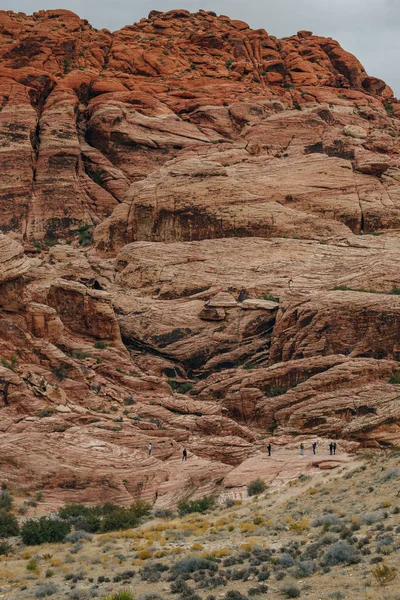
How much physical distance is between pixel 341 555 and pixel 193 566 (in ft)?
15.3

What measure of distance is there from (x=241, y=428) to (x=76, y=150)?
42.3m

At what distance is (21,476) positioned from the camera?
3625cm

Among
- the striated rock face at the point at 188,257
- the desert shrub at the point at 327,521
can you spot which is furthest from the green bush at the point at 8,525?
the desert shrub at the point at 327,521

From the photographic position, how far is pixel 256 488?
36.8 metres

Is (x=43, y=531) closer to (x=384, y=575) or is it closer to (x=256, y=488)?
(x=256, y=488)

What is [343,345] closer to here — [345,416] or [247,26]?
[345,416]

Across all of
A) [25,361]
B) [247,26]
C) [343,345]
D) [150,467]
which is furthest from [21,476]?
[247,26]

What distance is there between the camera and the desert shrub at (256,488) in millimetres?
36719

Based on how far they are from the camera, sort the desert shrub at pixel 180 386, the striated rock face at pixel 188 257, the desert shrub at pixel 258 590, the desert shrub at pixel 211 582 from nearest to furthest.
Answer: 1. the desert shrub at pixel 258 590
2. the desert shrub at pixel 211 582
3. the striated rock face at pixel 188 257
4. the desert shrub at pixel 180 386

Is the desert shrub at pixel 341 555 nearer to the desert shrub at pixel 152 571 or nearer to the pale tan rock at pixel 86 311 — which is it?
the desert shrub at pixel 152 571

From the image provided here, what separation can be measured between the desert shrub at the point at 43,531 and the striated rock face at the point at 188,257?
3.74 meters

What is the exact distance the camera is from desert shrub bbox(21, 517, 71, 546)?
31.1 meters

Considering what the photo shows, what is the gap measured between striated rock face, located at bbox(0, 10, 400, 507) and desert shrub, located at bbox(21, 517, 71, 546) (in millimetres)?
3739

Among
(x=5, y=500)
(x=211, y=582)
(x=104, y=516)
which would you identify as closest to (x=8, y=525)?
(x=5, y=500)
